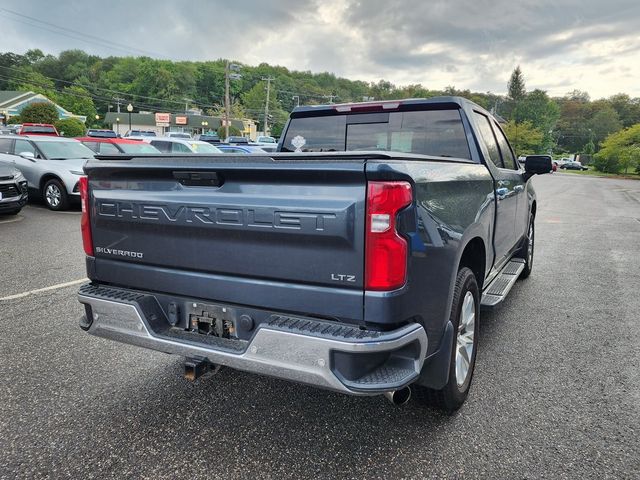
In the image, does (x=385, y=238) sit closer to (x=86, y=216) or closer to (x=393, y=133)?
(x=86, y=216)

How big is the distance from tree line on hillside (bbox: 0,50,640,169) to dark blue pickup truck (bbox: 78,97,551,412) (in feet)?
285

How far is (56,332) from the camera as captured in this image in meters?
4.09

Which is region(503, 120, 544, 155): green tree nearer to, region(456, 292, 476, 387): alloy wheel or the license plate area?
region(456, 292, 476, 387): alloy wheel

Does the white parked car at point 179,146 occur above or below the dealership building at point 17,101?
below

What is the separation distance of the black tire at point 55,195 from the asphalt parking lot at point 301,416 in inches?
269

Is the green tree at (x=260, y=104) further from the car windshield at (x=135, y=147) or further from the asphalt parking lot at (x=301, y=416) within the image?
the asphalt parking lot at (x=301, y=416)

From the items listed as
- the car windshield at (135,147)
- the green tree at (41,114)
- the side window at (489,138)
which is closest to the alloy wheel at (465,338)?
the side window at (489,138)

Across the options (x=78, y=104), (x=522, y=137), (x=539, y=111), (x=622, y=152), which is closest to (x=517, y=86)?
(x=539, y=111)

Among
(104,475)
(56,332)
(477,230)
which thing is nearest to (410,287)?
(477,230)

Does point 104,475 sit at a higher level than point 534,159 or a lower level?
lower

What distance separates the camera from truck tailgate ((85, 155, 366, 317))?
82.8 inches

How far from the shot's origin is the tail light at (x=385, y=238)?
2.04 metres

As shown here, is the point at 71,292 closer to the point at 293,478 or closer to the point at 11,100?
the point at 293,478

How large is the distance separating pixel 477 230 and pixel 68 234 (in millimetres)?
7599
